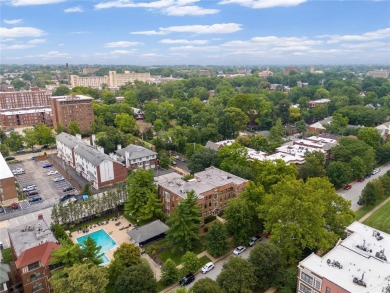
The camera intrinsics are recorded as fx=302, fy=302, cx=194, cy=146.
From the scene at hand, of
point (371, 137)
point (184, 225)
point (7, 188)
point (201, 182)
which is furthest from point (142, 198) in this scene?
point (371, 137)

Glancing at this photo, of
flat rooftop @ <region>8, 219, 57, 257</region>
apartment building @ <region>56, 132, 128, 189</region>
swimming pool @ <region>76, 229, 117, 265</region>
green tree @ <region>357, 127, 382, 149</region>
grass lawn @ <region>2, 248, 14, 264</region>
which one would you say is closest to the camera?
flat rooftop @ <region>8, 219, 57, 257</region>

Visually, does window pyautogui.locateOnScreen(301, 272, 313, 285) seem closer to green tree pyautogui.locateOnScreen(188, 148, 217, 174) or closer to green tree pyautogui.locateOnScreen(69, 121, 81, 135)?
green tree pyautogui.locateOnScreen(188, 148, 217, 174)

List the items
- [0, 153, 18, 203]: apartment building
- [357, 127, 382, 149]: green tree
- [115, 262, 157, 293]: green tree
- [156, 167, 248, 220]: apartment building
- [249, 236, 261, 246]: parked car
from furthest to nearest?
[357, 127, 382, 149]: green tree → [0, 153, 18, 203]: apartment building → [156, 167, 248, 220]: apartment building → [249, 236, 261, 246]: parked car → [115, 262, 157, 293]: green tree

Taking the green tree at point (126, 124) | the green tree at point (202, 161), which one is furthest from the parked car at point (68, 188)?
the green tree at point (126, 124)

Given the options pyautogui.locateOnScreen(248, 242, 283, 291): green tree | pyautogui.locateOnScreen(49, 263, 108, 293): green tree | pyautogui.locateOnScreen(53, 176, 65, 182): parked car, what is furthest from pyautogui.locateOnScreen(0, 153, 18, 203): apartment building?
pyautogui.locateOnScreen(248, 242, 283, 291): green tree

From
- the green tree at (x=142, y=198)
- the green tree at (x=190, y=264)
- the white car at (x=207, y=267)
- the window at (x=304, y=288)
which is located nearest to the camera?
the window at (x=304, y=288)

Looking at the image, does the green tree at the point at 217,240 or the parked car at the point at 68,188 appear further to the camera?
the parked car at the point at 68,188

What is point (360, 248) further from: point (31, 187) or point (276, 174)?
point (31, 187)

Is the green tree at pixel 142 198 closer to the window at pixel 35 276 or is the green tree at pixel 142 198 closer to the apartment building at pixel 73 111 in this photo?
the window at pixel 35 276
